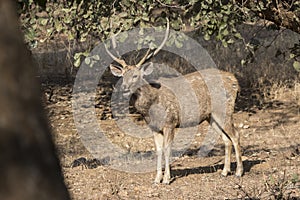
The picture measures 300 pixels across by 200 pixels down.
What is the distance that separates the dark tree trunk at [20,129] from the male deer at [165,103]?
7612mm

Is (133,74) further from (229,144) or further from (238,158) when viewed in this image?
(238,158)

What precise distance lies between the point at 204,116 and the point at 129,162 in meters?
1.45

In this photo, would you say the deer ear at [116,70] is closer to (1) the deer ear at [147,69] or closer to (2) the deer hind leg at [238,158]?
(1) the deer ear at [147,69]

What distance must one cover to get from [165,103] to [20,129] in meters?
8.22

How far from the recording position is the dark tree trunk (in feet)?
4.58

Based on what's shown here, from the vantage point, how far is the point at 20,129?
142 centimetres

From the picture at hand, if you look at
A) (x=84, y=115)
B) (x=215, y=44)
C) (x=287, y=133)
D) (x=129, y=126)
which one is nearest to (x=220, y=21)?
(x=287, y=133)

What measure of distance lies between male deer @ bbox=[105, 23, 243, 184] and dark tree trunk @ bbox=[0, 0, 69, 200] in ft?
25.0

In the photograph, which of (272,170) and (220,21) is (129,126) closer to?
(272,170)

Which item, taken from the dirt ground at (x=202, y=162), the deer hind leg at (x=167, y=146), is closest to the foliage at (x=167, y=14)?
the dirt ground at (x=202, y=162)

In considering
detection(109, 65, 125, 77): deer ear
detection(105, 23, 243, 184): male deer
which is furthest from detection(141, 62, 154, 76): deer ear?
detection(109, 65, 125, 77): deer ear

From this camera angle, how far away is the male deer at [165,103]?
9398 millimetres

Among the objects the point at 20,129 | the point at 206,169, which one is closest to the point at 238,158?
the point at 206,169

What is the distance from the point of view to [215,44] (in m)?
19.9
